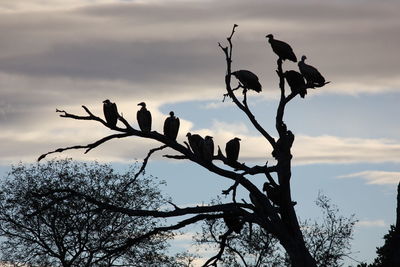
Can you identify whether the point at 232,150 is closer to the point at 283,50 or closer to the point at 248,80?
the point at 248,80

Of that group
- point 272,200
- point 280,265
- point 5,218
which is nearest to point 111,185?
point 5,218

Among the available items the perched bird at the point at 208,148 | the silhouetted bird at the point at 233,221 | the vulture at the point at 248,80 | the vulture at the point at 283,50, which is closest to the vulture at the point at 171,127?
the perched bird at the point at 208,148

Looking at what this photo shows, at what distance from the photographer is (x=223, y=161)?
19.2 metres

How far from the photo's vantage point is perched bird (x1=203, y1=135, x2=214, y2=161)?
18.9 meters

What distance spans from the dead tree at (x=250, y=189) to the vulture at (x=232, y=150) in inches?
5.8

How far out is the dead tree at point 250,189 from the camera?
59.1ft

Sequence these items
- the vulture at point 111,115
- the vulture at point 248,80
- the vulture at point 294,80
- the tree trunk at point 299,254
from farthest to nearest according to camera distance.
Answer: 1. the vulture at point 294,80
2. the vulture at point 248,80
3. the vulture at point 111,115
4. the tree trunk at point 299,254

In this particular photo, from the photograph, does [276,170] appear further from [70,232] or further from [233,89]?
[70,232]

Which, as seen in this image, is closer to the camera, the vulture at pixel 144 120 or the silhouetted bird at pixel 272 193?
the silhouetted bird at pixel 272 193

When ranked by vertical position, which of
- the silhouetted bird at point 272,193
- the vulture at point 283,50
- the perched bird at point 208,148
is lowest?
the silhouetted bird at point 272,193

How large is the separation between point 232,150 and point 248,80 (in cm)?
170

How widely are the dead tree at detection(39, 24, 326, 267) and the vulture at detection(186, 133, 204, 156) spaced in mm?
59

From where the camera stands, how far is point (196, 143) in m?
19.3

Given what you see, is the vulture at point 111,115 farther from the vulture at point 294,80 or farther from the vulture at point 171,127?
the vulture at point 294,80
